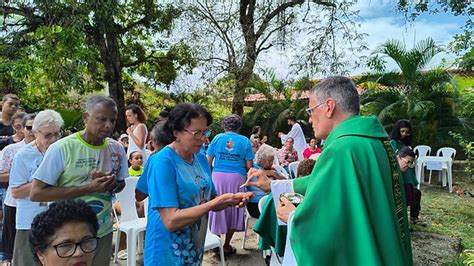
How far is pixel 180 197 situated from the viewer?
2.12 meters

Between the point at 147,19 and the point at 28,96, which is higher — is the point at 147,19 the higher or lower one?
the higher one

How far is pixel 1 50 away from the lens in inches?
352

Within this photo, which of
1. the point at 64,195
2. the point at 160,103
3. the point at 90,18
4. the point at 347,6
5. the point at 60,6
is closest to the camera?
the point at 64,195

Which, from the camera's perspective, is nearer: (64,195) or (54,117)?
(64,195)

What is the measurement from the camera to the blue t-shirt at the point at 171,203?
2.05 metres

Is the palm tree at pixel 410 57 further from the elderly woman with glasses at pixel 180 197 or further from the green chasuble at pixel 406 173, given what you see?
the elderly woman with glasses at pixel 180 197

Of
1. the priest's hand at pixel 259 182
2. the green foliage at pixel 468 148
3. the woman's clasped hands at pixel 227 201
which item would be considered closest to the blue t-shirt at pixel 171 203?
the woman's clasped hands at pixel 227 201

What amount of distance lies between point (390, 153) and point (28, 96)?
15.6m

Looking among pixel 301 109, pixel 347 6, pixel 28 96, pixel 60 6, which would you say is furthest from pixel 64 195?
pixel 28 96

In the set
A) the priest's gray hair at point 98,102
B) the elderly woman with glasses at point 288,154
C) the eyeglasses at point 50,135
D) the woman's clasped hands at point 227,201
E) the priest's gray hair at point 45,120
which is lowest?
the elderly woman with glasses at point 288,154

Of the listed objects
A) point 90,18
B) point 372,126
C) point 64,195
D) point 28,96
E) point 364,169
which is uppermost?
point 90,18

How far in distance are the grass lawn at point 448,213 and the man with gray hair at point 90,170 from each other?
5142 millimetres

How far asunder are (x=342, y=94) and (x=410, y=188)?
4.69 m

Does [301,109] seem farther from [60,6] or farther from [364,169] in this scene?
[364,169]
